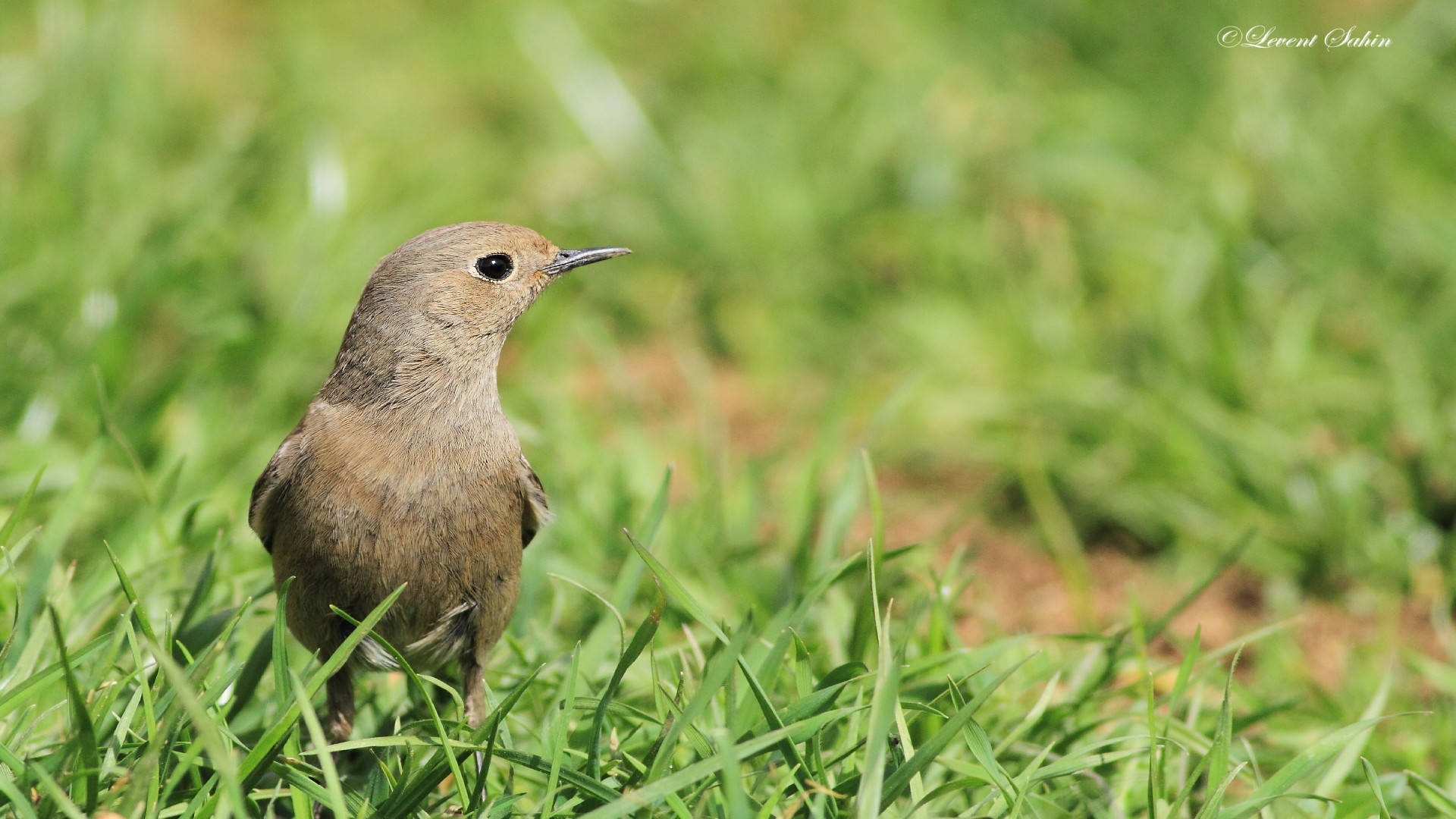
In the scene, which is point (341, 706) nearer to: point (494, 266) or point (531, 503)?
point (531, 503)

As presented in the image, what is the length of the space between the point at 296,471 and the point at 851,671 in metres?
1.41

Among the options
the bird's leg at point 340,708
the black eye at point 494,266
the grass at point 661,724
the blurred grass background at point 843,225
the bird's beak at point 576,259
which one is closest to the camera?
the grass at point 661,724

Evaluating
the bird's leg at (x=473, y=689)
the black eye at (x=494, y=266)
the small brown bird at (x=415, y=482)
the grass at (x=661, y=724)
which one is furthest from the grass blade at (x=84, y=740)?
the black eye at (x=494, y=266)

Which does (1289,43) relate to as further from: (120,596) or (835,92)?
A: (120,596)

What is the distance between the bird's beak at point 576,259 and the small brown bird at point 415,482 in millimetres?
139

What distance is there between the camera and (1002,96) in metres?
7.78

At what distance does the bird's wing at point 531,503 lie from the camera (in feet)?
11.4

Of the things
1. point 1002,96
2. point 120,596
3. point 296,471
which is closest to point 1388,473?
point 1002,96

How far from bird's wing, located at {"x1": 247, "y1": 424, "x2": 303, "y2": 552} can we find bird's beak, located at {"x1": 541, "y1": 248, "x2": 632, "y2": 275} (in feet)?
2.57

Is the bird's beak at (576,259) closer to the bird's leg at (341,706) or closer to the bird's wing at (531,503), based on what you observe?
the bird's wing at (531,503)

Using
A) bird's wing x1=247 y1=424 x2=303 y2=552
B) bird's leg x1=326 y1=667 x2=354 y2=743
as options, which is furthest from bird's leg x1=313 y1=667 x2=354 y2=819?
bird's wing x1=247 y1=424 x2=303 y2=552
